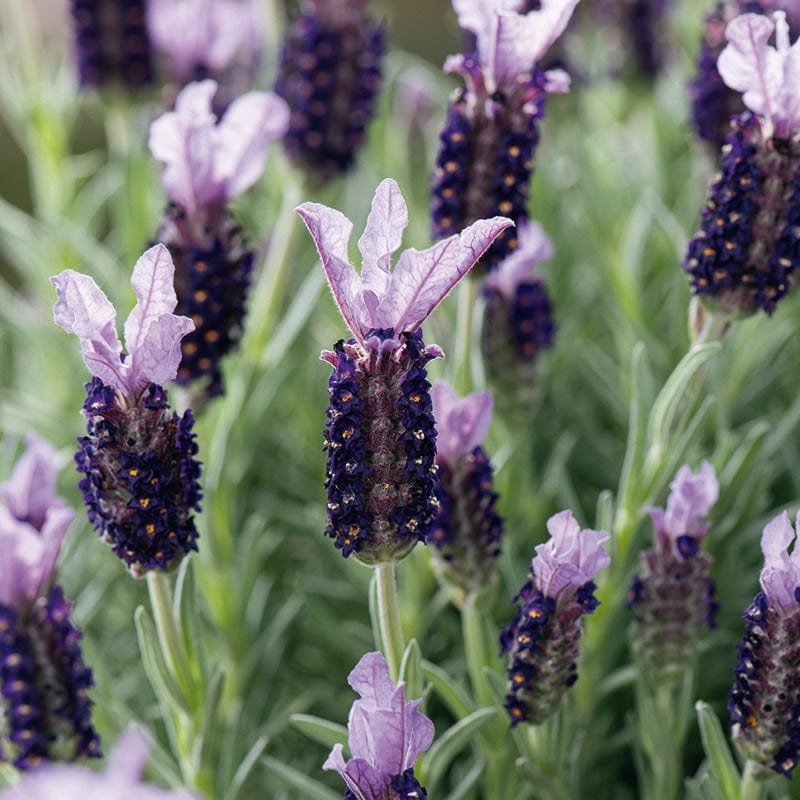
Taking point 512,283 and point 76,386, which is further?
point 76,386

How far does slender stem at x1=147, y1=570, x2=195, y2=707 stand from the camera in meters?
0.82

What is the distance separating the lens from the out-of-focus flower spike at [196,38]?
150cm

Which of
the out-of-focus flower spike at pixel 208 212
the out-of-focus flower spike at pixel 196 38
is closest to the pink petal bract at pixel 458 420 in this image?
the out-of-focus flower spike at pixel 208 212

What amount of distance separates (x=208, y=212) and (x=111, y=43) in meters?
0.63

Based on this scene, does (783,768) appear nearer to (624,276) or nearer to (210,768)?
(210,768)

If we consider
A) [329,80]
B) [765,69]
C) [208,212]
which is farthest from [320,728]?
[329,80]

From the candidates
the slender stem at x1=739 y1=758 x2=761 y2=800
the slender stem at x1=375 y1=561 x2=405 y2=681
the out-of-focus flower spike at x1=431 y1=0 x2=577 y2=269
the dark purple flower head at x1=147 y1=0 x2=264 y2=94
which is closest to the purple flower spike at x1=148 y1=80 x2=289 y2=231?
the out-of-focus flower spike at x1=431 y1=0 x2=577 y2=269

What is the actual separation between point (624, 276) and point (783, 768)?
2.41ft

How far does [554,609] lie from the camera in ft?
2.56

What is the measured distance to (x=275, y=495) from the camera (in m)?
1.48

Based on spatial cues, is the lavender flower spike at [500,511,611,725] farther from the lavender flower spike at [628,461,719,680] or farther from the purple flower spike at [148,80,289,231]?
the purple flower spike at [148,80,289,231]

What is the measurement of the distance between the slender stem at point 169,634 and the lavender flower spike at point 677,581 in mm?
375

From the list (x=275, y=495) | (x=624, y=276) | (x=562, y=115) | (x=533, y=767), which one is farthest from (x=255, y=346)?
(x=562, y=115)

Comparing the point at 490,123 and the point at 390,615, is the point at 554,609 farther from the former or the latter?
the point at 490,123
